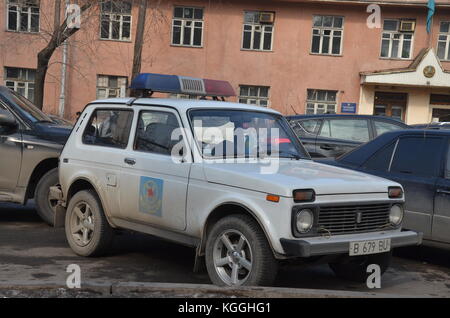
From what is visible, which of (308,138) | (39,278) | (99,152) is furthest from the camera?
(308,138)

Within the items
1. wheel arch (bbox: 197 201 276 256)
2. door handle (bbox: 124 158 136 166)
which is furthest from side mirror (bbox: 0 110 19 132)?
wheel arch (bbox: 197 201 276 256)

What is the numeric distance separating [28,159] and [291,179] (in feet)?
14.7

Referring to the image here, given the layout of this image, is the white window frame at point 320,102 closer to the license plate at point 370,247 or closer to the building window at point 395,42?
the building window at point 395,42

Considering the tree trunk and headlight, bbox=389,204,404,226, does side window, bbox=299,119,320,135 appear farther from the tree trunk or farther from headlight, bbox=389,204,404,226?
the tree trunk

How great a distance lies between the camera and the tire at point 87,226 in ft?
20.8

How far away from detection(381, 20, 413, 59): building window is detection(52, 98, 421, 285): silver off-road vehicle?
2197 centimetres

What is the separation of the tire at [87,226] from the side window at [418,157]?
10.7 ft

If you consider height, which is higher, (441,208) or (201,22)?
(201,22)

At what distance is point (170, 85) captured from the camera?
6.66 m

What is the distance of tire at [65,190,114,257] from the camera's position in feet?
20.8

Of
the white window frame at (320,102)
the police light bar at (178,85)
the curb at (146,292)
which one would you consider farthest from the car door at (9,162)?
the white window frame at (320,102)

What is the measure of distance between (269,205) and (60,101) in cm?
2258

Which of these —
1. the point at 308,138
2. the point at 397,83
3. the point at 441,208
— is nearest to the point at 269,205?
the point at 441,208
